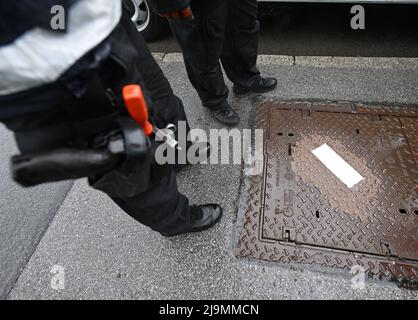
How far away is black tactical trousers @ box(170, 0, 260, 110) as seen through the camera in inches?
71.4

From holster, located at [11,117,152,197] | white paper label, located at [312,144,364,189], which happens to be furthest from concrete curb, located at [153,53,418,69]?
holster, located at [11,117,152,197]

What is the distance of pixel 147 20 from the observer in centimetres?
316

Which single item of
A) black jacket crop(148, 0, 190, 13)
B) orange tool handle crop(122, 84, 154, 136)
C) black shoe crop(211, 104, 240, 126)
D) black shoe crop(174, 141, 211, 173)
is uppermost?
black jacket crop(148, 0, 190, 13)

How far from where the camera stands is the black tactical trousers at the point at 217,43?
5.95 ft

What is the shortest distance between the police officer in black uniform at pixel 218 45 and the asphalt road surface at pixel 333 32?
30.3 inches

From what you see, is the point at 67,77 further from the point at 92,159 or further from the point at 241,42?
the point at 241,42

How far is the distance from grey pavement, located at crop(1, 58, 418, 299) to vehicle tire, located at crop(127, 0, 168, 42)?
1850mm

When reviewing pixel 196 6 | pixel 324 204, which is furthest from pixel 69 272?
pixel 196 6

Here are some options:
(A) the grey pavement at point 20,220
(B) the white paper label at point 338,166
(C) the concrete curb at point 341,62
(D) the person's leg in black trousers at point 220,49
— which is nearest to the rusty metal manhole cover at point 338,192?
(B) the white paper label at point 338,166

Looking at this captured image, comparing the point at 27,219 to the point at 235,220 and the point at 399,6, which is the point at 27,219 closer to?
the point at 235,220

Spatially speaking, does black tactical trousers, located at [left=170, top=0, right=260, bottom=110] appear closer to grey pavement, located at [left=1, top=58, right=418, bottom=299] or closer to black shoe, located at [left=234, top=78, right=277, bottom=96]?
black shoe, located at [left=234, top=78, right=277, bottom=96]

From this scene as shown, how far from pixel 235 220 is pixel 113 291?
30.9 inches
